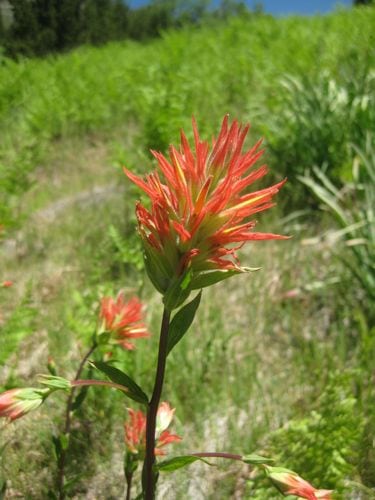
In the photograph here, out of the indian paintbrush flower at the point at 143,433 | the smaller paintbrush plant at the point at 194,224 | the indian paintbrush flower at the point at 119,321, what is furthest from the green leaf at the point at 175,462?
the indian paintbrush flower at the point at 119,321

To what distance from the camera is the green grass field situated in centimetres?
114

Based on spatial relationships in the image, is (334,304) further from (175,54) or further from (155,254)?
(175,54)

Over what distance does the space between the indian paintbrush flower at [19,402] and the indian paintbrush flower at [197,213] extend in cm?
20

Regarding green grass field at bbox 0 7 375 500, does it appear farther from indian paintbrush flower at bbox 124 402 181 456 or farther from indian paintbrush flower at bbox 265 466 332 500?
indian paintbrush flower at bbox 265 466 332 500

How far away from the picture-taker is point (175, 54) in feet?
17.9

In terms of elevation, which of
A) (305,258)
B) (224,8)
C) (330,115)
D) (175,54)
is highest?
(224,8)

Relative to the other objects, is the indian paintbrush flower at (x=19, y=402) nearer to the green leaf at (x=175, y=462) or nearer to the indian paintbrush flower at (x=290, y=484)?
the green leaf at (x=175, y=462)

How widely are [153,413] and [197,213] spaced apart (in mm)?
274

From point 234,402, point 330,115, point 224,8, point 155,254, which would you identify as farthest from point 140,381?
point 224,8

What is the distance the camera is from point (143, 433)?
87 centimetres

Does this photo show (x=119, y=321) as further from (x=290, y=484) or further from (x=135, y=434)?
(x=290, y=484)

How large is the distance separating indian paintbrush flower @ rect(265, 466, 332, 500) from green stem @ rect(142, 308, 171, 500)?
6.2 inches

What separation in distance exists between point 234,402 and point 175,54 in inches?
189

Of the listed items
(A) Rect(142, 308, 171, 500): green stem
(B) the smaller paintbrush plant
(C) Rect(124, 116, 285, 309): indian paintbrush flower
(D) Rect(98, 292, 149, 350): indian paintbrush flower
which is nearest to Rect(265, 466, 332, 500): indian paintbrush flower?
(B) the smaller paintbrush plant
